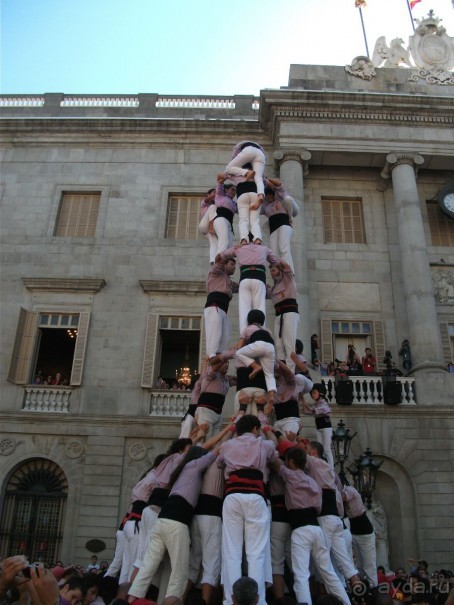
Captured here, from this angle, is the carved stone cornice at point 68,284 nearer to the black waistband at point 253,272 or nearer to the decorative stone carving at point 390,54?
the black waistband at point 253,272

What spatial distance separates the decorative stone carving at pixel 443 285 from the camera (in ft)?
68.0

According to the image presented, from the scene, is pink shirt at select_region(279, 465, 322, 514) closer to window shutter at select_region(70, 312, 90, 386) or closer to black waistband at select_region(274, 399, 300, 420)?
black waistband at select_region(274, 399, 300, 420)

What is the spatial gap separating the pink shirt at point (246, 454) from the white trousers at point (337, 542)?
3.79 ft

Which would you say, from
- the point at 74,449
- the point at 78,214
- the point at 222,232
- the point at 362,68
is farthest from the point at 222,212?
the point at 362,68

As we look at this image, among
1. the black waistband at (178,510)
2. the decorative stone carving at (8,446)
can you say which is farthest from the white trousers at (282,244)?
the decorative stone carving at (8,446)

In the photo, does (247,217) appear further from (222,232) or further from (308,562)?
(308,562)

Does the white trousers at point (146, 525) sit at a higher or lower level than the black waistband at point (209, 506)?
lower

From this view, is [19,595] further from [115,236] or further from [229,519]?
[115,236]

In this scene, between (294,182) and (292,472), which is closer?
(292,472)

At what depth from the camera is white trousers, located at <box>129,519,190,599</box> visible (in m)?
6.09

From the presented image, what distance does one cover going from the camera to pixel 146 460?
18359 mm

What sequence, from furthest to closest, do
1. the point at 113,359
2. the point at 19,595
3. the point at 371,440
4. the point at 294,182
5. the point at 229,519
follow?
1. the point at 294,182
2. the point at 113,359
3. the point at 371,440
4. the point at 229,519
5. the point at 19,595

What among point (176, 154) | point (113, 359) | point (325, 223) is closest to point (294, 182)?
point (325, 223)

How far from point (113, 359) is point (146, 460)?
3.61 metres
